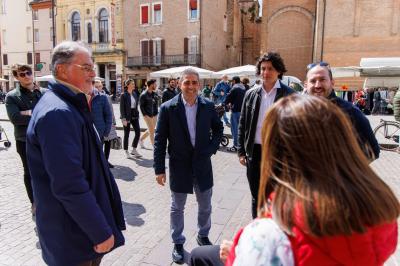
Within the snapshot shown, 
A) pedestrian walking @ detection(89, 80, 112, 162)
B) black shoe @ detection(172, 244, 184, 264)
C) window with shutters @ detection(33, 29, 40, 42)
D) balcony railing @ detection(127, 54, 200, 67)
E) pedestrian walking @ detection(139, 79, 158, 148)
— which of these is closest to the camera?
black shoe @ detection(172, 244, 184, 264)

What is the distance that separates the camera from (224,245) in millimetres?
1551

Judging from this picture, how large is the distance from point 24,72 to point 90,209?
3099 mm

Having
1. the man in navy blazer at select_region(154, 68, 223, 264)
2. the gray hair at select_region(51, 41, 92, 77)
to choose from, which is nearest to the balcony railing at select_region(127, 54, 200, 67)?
the man in navy blazer at select_region(154, 68, 223, 264)

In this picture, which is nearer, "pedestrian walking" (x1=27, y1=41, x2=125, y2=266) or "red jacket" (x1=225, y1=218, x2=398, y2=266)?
"red jacket" (x1=225, y1=218, x2=398, y2=266)

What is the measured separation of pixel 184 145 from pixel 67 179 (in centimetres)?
175

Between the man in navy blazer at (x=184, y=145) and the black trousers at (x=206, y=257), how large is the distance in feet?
4.50

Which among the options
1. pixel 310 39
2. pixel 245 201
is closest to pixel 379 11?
pixel 310 39

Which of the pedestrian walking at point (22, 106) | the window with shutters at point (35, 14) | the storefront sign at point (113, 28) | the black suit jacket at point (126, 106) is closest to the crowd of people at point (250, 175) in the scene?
the pedestrian walking at point (22, 106)

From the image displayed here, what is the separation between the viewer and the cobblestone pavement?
356cm

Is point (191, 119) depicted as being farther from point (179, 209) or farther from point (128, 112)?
point (128, 112)

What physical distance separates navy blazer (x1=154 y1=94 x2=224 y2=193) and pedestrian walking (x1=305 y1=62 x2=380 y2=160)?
1084mm

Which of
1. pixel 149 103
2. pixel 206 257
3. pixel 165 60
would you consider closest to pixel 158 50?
pixel 165 60

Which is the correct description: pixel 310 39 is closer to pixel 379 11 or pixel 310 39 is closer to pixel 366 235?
pixel 379 11

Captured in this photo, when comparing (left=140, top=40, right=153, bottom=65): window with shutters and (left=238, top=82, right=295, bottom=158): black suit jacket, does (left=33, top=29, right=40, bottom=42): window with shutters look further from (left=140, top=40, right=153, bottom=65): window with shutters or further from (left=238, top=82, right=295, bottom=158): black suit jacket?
(left=238, top=82, right=295, bottom=158): black suit jacket
